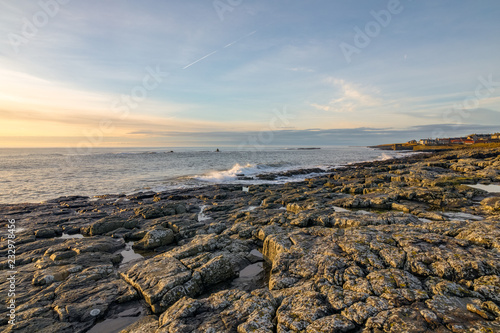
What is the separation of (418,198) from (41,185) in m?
53.3

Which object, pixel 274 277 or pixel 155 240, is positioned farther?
pixel 155 240

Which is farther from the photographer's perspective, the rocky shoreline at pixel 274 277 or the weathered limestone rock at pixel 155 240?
the weathered limestone rock at pixel 155 240

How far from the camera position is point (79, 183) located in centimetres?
3969

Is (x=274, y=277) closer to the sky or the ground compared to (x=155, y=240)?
closer to the sky

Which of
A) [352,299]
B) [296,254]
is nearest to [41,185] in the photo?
[296,254]

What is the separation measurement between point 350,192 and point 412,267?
18.4 metres

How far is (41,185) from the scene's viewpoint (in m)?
37.8

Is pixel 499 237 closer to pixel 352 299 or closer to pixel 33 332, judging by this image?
pixel 352 299

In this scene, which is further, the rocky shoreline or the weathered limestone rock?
the weathered limestone rock

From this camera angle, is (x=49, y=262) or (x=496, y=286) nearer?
(x=496, y=286)

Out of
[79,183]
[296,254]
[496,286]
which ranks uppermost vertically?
[496,286]

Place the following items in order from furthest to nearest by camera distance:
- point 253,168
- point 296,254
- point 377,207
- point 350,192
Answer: point 253,168
point 350,192
point 377,207
point 296,254

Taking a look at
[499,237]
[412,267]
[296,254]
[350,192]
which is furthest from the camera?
[350,192]

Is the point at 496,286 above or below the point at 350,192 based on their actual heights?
above
